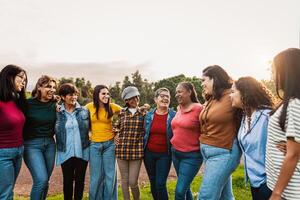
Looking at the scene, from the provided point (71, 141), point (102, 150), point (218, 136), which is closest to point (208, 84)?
point (218, 136)

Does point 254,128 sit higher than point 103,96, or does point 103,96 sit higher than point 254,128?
point 103,96

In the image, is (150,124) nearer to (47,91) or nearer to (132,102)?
(132,102)

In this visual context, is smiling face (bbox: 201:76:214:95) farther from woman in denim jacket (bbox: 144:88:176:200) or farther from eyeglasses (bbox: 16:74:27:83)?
eyeglasses (bbox: 16:74:27:83)

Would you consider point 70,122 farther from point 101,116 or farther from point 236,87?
point 236,87

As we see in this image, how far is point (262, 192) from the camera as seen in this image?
152 inches

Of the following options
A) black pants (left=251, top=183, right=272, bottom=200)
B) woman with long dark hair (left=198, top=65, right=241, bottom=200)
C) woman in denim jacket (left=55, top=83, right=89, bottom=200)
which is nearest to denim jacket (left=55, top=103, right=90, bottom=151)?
woman in denim jacket (left=55, top=83, right=89, bottom=200)

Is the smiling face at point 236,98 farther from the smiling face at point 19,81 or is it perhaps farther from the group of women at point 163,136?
the smiling face at point 19,81

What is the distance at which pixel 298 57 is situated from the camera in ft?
10.1

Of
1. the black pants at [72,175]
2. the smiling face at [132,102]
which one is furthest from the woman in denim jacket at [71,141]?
the smiling face at [132,102]

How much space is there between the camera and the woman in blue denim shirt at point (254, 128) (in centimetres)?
396

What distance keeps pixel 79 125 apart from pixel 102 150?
0.63 meters

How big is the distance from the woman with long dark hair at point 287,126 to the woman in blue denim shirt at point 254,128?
2.29 ft

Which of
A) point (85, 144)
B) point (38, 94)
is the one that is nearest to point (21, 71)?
point (38, 94)

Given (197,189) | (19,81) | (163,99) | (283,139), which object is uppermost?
(19,81)
